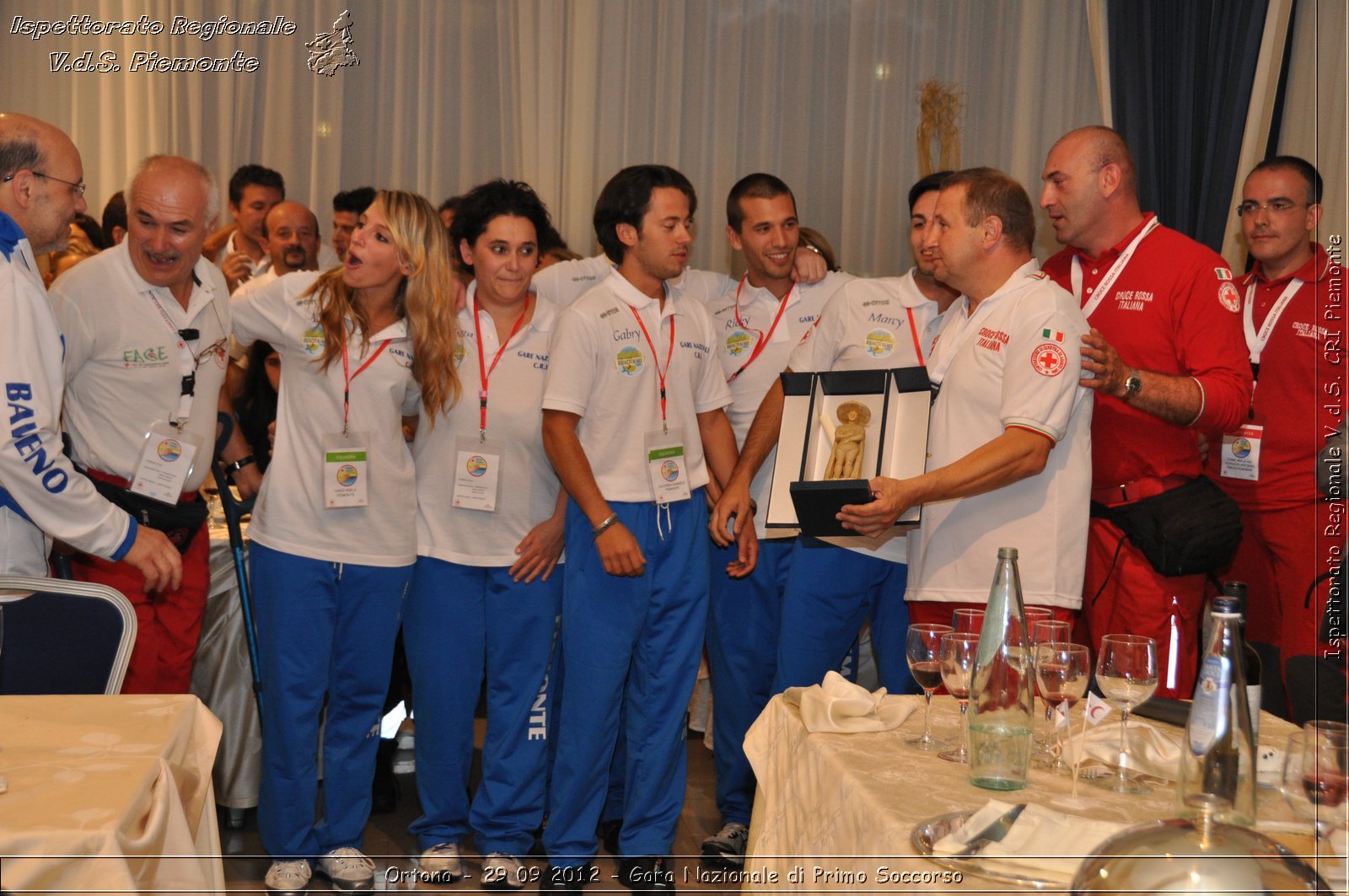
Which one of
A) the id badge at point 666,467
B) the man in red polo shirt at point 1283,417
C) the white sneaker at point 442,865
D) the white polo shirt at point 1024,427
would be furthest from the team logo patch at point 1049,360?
the white sneaker at point 442,865

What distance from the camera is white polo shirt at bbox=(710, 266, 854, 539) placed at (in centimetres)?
372

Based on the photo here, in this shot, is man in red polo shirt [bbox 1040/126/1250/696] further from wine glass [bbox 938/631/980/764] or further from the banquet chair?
the banquet chair

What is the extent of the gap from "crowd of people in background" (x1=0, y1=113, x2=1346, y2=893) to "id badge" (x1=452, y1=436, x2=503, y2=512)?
10mm

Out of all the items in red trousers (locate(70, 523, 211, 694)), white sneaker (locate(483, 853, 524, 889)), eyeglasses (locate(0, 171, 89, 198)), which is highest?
eyeglasses (locate(0, 171, 89, 198))

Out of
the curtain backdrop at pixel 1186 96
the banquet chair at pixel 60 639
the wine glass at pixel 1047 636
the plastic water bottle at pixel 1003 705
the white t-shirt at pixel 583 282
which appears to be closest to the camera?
the plastic water bottle at pixel 1003 705

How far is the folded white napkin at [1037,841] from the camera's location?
4.32ft

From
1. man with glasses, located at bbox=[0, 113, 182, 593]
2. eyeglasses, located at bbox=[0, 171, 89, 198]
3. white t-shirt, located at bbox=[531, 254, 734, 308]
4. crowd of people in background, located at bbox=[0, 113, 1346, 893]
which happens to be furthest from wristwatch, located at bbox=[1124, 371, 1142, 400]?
eyeglasses, located at bbox=[0, 171, 89, 198]

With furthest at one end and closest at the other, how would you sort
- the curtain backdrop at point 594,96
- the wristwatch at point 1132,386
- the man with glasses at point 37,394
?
the curtain backdrop at point 594,96, the wristwatch at point 1132,386, the man with glasses at point 37,394

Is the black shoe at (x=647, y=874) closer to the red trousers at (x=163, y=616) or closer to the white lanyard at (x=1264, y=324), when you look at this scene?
the red trousers at (x=163, y=616)

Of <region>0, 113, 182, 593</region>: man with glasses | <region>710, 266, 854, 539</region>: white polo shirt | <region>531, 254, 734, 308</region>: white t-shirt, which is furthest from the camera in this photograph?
<region>531, 254, 734, 308</region>: white t-shirt

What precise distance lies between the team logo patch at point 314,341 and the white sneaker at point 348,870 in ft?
4.45

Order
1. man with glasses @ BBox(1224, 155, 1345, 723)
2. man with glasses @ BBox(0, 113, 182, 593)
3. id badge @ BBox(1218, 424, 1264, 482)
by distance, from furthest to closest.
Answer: id badge @ BBox(1218, 424, 1264, 482)
man with glasses @ BBox(1224, 155, 1345, 723)
man with glasses @ BBox(0, 113, 182, 593)

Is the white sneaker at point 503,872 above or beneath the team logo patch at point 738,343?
beneath

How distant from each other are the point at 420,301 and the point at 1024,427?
1.61 m
